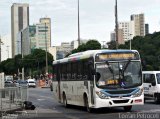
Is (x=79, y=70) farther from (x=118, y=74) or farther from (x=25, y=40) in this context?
(x=25, y=40)

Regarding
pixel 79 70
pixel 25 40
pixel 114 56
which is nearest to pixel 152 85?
pixel 79 70

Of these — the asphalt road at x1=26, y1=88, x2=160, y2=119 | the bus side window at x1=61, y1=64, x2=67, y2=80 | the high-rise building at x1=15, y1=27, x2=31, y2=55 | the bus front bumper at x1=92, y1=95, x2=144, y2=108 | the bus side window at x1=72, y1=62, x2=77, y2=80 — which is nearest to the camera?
the asphalt road at x1=26, y1=88, x2=160, y2=119

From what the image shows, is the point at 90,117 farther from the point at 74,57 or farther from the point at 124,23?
the point at 124,23

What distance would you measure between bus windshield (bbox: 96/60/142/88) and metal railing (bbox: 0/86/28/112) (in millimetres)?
6369

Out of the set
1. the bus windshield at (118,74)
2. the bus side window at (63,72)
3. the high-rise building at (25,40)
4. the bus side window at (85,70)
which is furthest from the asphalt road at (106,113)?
the high-rise building at (25,40)

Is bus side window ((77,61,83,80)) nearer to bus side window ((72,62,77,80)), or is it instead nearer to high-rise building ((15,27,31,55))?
bus side window ((72,62,77,80))

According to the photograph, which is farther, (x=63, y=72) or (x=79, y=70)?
(x=63, y=72)

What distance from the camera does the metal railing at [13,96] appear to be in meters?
26.3

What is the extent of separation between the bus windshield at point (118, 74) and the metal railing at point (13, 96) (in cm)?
637

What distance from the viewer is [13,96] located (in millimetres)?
27703

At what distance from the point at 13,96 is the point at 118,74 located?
8059 mm

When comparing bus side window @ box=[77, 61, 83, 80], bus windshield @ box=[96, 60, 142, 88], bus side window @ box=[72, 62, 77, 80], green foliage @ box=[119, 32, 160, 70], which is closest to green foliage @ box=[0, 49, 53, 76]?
green foliage @ box=[119, 32, 160, 70]

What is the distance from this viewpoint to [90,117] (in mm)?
20000

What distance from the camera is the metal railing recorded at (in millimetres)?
26325
